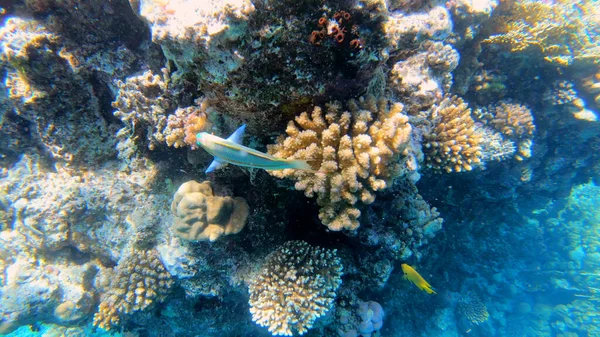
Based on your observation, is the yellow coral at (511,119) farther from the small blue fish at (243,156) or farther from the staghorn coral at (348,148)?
the small blue fish at (243,156)

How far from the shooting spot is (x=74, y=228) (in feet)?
17.0

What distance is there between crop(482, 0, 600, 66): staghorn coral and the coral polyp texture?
5.79 m

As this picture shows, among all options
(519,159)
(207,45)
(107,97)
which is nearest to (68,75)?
(107,97)

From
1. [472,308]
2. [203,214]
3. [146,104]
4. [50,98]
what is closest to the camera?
[203,214]

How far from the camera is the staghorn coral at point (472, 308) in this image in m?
10.9

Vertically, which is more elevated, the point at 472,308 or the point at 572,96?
the point at 572,96

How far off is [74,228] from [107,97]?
2610mm

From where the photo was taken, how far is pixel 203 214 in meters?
3.87

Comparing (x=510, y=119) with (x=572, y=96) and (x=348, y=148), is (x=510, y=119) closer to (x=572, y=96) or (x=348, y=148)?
(x=572, y=96)

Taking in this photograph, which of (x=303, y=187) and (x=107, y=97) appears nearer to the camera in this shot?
(x=303, y=187)

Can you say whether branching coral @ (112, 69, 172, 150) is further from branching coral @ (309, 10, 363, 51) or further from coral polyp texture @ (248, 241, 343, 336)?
coral polyp texture @ (248, 241, 343, 336)

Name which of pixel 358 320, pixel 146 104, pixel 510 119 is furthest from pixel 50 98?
pixel 510 119

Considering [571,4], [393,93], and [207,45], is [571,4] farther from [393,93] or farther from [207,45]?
[207,45]

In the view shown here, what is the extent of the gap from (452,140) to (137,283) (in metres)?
6.03
